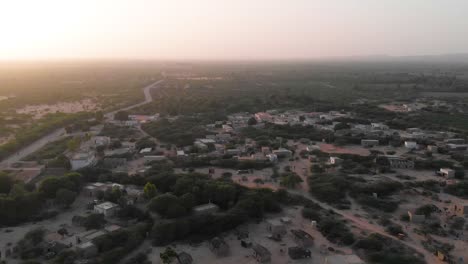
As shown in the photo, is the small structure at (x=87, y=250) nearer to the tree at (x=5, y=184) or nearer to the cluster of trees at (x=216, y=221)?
the cluster of trees at (x=216, y=221)

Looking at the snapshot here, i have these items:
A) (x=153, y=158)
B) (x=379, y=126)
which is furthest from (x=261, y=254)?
(x=379, y=126)

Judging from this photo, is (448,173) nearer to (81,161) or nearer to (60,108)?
(81,161)

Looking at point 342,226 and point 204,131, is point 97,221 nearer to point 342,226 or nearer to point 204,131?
point 342,226

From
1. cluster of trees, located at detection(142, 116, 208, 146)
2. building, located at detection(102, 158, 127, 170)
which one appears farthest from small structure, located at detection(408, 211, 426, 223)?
cluster of trees, located at detection(142, 116, 208, 146)

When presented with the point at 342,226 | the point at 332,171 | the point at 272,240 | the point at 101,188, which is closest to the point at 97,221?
the point at 101,188

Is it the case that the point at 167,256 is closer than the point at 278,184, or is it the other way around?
the point at 167,256

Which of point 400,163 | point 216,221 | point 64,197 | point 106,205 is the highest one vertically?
point 64,197
